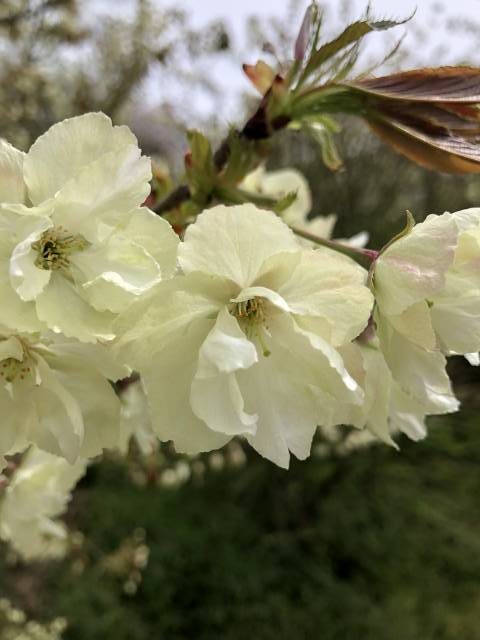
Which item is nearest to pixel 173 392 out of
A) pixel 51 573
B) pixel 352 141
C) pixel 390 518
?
pixel 51 573

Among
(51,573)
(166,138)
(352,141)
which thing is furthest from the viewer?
(166,138)

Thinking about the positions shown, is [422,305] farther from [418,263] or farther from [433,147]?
[433,147]

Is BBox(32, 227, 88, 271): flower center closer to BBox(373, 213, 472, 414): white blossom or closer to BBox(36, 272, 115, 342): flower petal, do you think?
BBox(36, 272, 115, 342): flower petal

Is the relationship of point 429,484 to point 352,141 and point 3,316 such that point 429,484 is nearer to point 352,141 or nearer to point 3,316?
point 352,141

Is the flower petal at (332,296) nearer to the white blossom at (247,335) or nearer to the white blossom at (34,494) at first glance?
the white blossom at (247,335)

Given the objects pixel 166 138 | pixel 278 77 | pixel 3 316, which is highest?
pixel 278 77
